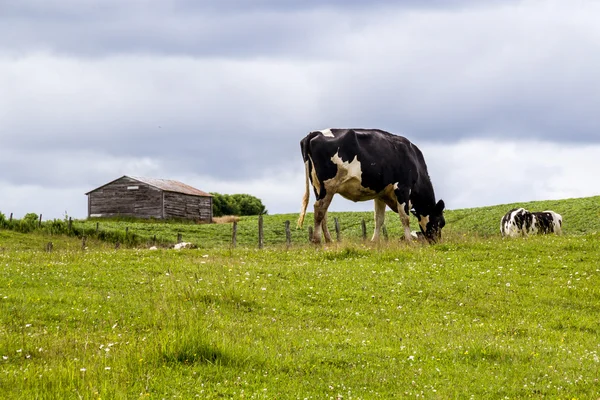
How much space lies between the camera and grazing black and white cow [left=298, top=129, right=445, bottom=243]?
987 inches

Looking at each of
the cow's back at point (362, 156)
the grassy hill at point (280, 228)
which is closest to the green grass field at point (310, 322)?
the cow's back at point (362, 156)

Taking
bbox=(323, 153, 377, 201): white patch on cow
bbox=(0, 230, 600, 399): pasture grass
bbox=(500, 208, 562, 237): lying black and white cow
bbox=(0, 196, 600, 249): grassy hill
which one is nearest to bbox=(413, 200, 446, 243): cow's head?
bbox=(0, 230, 600, 399): pasture grass

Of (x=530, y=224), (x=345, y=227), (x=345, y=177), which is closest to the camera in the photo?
(x=345, y=177)

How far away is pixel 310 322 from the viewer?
13.9m

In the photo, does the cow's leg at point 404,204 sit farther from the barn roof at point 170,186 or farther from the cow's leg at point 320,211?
the barn roof at point 170,186

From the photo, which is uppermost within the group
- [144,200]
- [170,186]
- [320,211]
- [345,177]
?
[170,186]

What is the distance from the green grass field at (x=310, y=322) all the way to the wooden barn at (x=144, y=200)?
48540mm

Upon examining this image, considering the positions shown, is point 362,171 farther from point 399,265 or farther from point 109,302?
point 109,302

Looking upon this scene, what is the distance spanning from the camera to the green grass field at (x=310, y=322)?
356 inches

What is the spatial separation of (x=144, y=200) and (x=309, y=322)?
60642 millimetres

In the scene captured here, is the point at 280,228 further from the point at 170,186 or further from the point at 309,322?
the point at 309,322

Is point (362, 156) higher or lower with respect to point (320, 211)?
higher

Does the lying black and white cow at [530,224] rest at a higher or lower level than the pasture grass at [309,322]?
higher

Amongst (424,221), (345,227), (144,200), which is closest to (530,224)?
(424,221)
